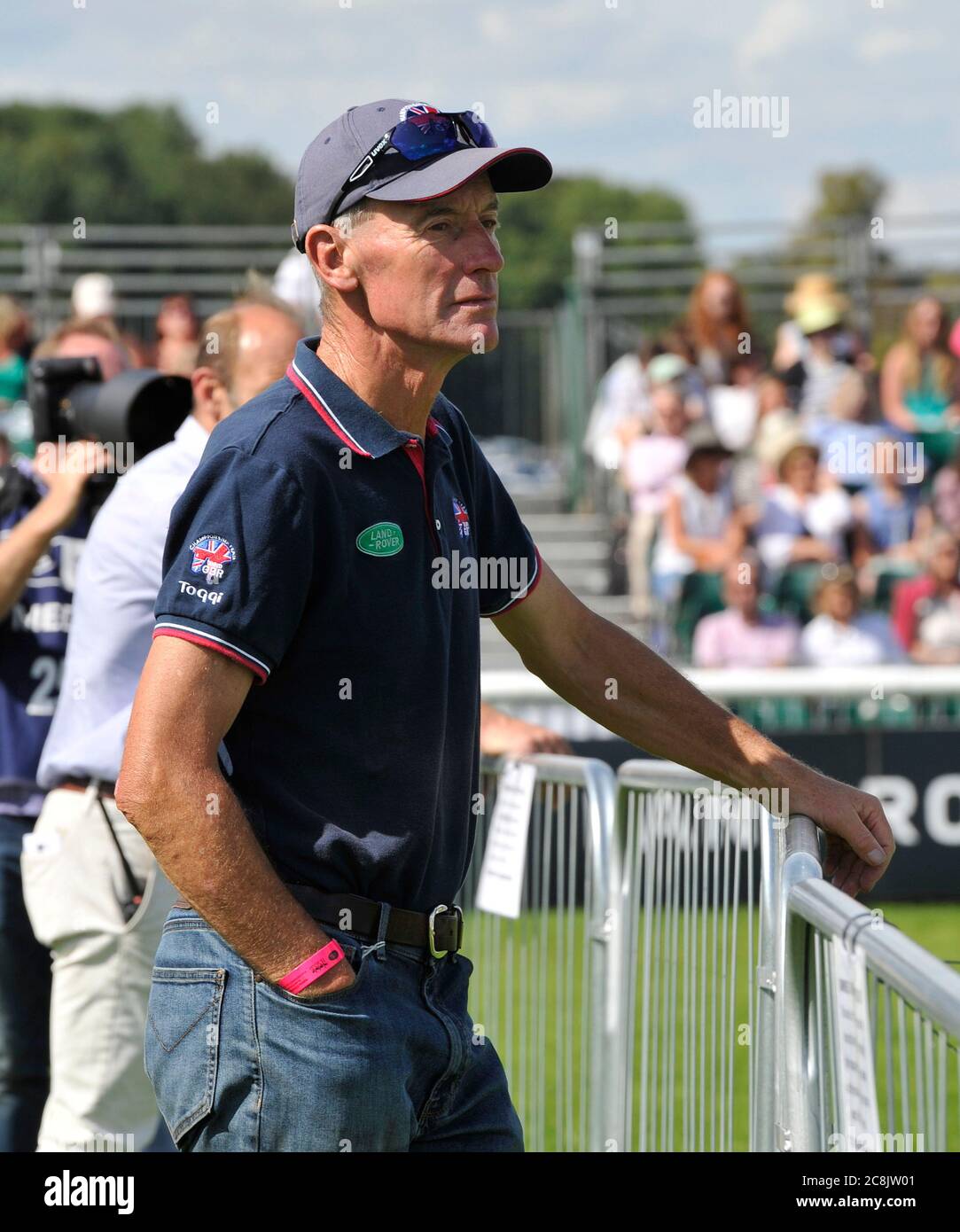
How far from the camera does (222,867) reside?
7.70ft

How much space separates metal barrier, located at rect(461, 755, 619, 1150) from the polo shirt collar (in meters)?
1.47

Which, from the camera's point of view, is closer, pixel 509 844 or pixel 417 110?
pixel 417 110

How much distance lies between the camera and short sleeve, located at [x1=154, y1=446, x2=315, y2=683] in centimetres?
236

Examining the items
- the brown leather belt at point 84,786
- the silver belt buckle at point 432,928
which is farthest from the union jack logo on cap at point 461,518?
the brown leather belt at point 84,786

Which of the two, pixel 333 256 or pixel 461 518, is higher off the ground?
pixel 333 256

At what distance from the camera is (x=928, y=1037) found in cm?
191

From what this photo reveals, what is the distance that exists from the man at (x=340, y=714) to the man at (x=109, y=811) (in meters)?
1.32

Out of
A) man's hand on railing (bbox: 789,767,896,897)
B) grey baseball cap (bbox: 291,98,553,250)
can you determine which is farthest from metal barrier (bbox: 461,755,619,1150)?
grey baseball cap (bbox: 291,98,553,250)

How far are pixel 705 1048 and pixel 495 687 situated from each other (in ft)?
15.2

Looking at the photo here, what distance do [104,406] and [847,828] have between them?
8.02ft
